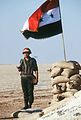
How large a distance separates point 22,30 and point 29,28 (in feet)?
0.76

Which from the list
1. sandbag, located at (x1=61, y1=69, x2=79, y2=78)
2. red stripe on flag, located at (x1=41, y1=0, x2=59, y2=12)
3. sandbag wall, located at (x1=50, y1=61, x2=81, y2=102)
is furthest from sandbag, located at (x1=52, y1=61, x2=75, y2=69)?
red stripe on flag, located at (x1=41, y1=0, x2=59, y2=12)

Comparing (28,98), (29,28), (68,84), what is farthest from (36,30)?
(28,98)

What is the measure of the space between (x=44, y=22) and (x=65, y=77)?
2.27 m

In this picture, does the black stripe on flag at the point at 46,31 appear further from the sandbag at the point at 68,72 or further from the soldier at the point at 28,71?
the soldier at the point at 28,71

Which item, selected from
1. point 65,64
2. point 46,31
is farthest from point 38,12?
point 65,64

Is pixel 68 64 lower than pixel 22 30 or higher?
lower

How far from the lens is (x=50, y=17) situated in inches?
536

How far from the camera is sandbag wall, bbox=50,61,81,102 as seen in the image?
38.9 ft

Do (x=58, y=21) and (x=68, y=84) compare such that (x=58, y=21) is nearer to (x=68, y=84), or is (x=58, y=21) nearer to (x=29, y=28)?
(x=29, y=28)

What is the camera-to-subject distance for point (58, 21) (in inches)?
537

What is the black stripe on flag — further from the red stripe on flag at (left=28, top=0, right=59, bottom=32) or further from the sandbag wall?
the sandbag wall

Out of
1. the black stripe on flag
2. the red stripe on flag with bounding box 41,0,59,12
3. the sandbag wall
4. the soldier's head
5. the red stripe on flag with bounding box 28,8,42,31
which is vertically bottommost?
the sandbag wall

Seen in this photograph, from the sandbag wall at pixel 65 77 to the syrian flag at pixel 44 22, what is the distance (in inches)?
59.3

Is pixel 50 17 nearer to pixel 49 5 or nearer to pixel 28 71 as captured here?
pixel 49 5
